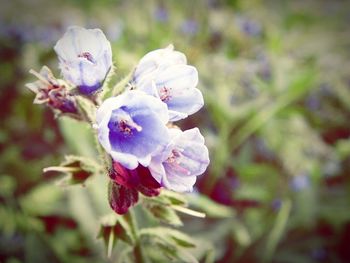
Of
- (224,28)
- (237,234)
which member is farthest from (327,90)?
(237,234)

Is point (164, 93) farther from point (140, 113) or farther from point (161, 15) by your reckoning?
point (161, 15)

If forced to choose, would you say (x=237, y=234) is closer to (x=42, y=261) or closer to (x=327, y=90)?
(x=42, y=261)

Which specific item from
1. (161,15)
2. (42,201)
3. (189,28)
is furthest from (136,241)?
(161,15)

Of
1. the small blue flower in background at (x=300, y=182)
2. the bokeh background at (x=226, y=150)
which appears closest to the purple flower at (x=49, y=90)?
the bokeh background at (x=226, y=150)

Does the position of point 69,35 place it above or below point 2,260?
above

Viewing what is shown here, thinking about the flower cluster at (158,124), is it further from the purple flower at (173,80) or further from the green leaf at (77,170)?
the green leaf at (77,170)
